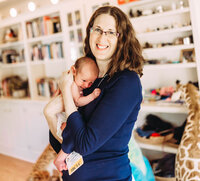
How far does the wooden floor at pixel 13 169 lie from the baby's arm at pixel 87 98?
2.45 meters

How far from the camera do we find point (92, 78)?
4.00ft

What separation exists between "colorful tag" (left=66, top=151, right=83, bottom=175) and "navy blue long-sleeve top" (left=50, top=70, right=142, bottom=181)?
23mm

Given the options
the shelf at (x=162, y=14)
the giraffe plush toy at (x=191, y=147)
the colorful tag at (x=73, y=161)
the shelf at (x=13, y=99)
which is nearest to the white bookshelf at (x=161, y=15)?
the shelf at (x=162, y=14)

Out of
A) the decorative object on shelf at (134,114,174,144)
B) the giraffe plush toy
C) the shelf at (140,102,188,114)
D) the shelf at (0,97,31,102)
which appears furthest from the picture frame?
the shelf at (0,97,31,102)

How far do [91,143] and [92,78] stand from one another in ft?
1.36

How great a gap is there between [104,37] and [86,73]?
0.23 meters

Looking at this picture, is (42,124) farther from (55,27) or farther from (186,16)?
(186,16)

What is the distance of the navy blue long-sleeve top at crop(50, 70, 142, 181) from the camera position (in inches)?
35.9

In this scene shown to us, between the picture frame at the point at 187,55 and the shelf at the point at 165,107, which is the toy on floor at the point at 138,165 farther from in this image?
the picture frame at the point at 187,55

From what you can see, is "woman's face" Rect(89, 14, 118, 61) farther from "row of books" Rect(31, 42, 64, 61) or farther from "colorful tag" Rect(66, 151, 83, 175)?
"row of books" Rect(31, 42, 64, 61)

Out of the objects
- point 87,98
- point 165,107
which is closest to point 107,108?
point 87,98

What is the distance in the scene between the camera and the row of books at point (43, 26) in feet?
10.8

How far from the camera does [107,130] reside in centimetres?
91

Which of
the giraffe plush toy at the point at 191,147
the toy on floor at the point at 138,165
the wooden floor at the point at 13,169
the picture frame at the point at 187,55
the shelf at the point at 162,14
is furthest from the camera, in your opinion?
the wooden floor at the point at 13,169
